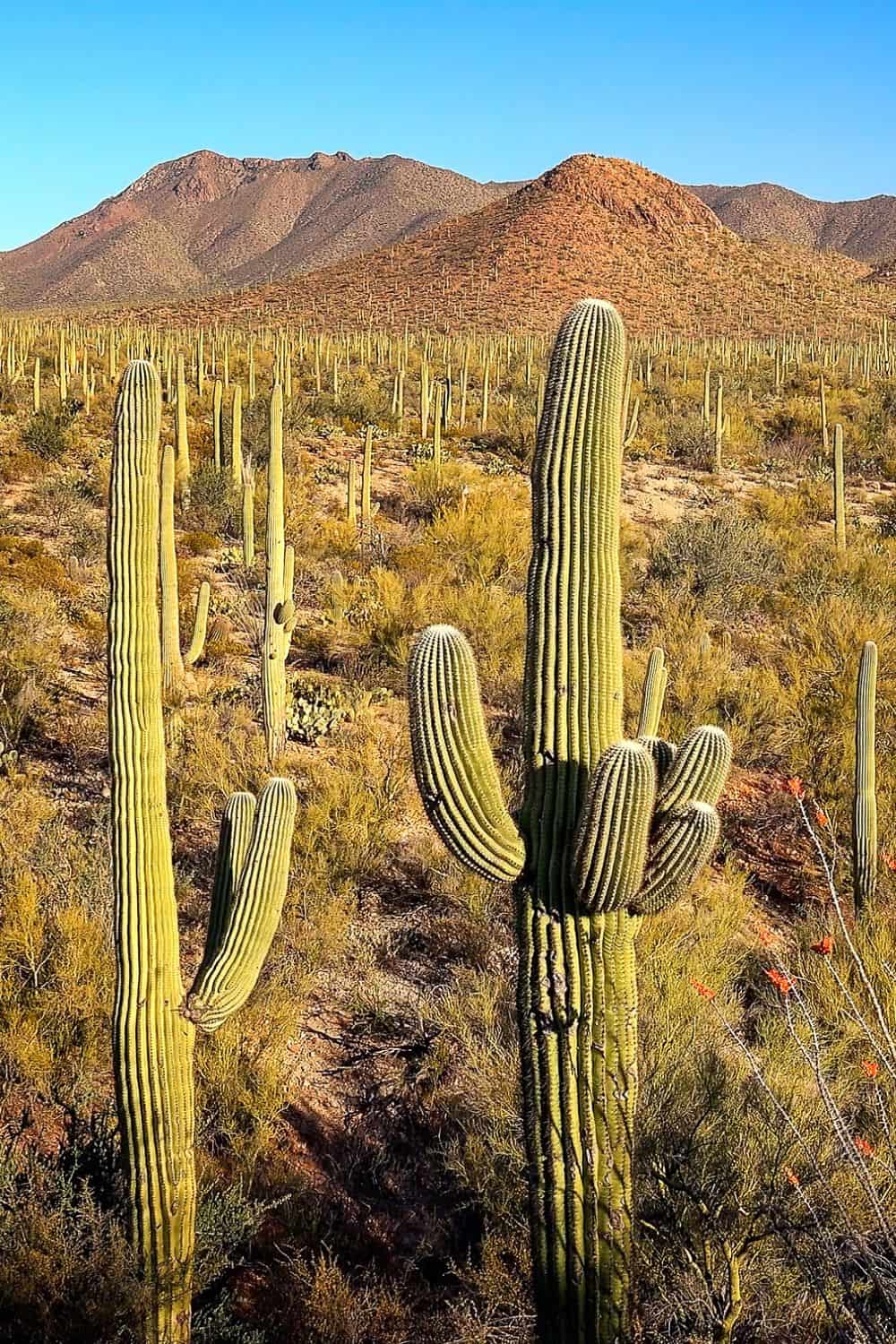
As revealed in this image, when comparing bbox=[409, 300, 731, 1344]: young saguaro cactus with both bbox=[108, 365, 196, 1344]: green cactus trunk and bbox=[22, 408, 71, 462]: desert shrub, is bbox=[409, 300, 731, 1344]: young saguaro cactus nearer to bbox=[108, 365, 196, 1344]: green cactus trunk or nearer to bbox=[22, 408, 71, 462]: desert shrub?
bbox=[108, 365, 196, 1344]: green cactus trunk

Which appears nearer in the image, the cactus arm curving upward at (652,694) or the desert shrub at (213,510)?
the cactus arm curving upward at (652,694)

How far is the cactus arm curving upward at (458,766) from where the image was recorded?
8.95ft

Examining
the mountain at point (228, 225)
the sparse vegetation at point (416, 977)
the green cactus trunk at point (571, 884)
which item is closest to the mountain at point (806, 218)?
the mountain at point (228, 225)

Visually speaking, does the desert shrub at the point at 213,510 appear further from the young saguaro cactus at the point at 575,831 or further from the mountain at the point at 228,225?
the mountain at the point at 228,225

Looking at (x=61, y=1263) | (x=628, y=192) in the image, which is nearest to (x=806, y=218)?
(x=628, y=192)

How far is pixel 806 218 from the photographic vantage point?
121 meters

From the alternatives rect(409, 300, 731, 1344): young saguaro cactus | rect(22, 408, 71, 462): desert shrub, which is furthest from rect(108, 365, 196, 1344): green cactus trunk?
rect(22, 408, 71, 462): desert shrub

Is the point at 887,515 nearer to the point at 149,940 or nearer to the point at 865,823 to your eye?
the point at 865,823

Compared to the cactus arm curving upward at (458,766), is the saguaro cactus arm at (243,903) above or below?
below

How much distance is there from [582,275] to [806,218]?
3119 inches

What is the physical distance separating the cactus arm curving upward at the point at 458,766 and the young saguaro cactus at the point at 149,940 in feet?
3.50

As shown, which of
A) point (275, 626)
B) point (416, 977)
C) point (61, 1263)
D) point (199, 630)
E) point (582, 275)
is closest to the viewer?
point (61, 1263)

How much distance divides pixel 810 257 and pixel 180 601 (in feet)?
218

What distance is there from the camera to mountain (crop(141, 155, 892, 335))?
51094 mm
